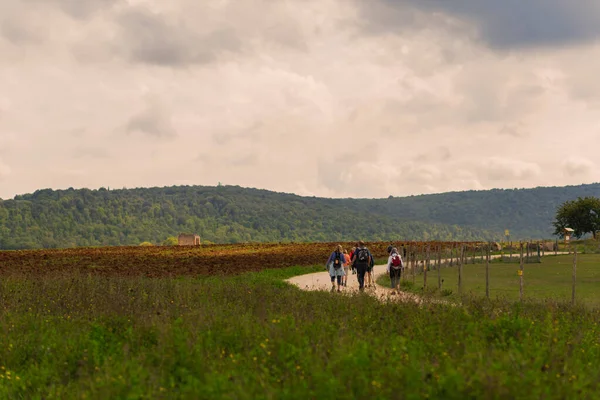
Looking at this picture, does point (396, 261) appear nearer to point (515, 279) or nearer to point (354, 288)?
point (354, 288)

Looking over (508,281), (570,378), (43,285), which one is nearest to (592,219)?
(508,281)

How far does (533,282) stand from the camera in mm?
33969

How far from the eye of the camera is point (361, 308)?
16344 millimetres

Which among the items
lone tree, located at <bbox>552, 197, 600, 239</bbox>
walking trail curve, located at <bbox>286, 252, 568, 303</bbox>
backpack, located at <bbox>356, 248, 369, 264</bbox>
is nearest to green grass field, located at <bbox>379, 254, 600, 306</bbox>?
walking trail curve, located at <bbox>286, 252, 568, 303</bbox>

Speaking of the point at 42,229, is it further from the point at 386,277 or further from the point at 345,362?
the point at 345,362

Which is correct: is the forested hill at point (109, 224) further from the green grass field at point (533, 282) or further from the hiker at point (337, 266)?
the hiker at point (337, 266)

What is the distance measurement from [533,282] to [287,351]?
87.8 ft

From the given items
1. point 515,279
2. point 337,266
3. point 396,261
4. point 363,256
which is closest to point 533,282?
point 515,279

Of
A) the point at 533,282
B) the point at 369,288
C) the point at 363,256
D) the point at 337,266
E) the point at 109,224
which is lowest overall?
the point at 533,282

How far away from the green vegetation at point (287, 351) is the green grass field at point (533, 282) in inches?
353

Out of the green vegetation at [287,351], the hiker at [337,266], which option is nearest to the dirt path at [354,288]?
the hiker at [337,266]

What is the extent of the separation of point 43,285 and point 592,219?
300 feet

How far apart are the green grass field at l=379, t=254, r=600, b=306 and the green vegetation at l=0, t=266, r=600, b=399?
29.4 ft

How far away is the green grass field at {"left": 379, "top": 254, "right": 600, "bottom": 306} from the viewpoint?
2731 centimetres
